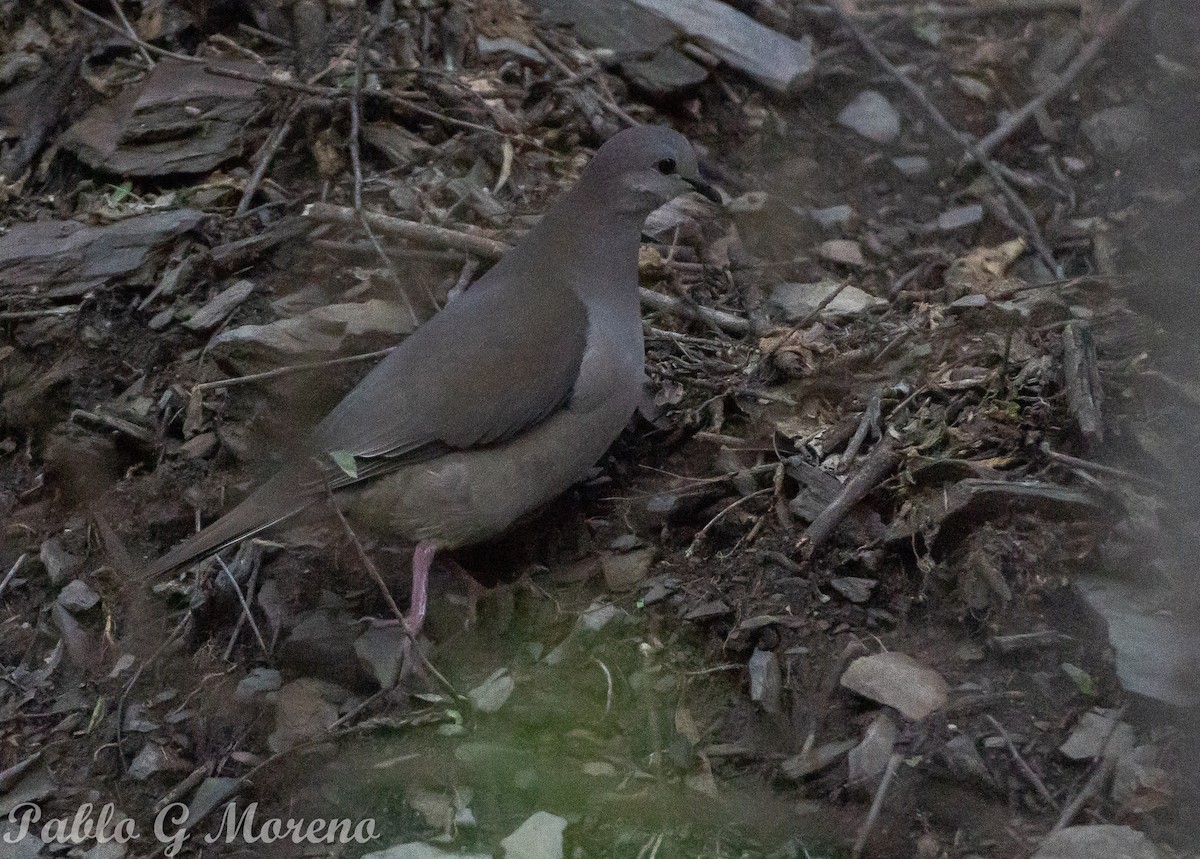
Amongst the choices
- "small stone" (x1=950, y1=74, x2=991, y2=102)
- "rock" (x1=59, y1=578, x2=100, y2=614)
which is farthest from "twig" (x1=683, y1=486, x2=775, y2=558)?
"small stone" (x1=950, y1=74, x2=991, y2=102)

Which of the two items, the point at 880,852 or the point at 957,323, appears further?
the point at 957,323

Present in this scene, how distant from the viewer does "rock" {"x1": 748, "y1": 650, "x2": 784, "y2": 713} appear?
3.72 metres

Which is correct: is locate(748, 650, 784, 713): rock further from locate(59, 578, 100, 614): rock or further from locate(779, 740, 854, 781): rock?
locate(59, 578, 100, 614): rock

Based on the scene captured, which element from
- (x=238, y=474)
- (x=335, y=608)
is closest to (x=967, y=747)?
(x=335, y=608)

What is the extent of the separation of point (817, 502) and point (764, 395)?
0.58 metres

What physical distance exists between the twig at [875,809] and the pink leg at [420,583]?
1620 millimetres

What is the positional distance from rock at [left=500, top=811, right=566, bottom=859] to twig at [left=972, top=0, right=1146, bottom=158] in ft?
12.8

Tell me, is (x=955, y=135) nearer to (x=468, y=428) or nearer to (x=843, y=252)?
(x=843, y=252)

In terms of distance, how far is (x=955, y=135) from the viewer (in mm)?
6094

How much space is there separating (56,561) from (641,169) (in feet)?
8.07

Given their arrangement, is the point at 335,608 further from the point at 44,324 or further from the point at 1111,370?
the point at 1111,370

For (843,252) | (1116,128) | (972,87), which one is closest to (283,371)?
(843,252)

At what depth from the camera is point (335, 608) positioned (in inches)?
175

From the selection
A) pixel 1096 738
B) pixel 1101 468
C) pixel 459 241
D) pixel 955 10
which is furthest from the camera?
pixel 955 10
